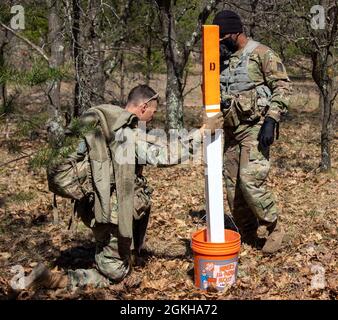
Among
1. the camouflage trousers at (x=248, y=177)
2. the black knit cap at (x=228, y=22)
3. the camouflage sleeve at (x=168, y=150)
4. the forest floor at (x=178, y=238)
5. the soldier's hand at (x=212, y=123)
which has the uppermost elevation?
the black knit cap at (x=228, y=22)

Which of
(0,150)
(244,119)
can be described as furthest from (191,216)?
(0,150)

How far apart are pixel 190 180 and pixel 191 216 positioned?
217 centimetres

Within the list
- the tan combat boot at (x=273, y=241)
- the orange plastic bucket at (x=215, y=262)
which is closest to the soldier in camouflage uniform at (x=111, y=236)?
the orange plastic bucket at (x=215, y=262)

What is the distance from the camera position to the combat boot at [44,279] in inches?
181

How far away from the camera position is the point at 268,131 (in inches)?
205

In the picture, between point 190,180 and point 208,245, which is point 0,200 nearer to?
point 190,180

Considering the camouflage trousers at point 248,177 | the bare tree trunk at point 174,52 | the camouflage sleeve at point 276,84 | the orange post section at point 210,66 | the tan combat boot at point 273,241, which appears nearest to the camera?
the orange post section at point 210,66

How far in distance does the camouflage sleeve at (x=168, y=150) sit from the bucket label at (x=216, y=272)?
0.86 m

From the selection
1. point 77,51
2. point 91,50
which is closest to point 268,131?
point 77,51

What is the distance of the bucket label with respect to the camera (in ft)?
14.7

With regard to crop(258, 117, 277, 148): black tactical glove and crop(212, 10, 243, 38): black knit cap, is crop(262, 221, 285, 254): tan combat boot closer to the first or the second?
crop(258, 117, 277, 148): black tactical glove

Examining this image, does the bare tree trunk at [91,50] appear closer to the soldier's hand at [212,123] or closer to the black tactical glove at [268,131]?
the black tactical glove at [268,131]

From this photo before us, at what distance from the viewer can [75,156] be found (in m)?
4.55

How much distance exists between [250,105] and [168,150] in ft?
4.68
